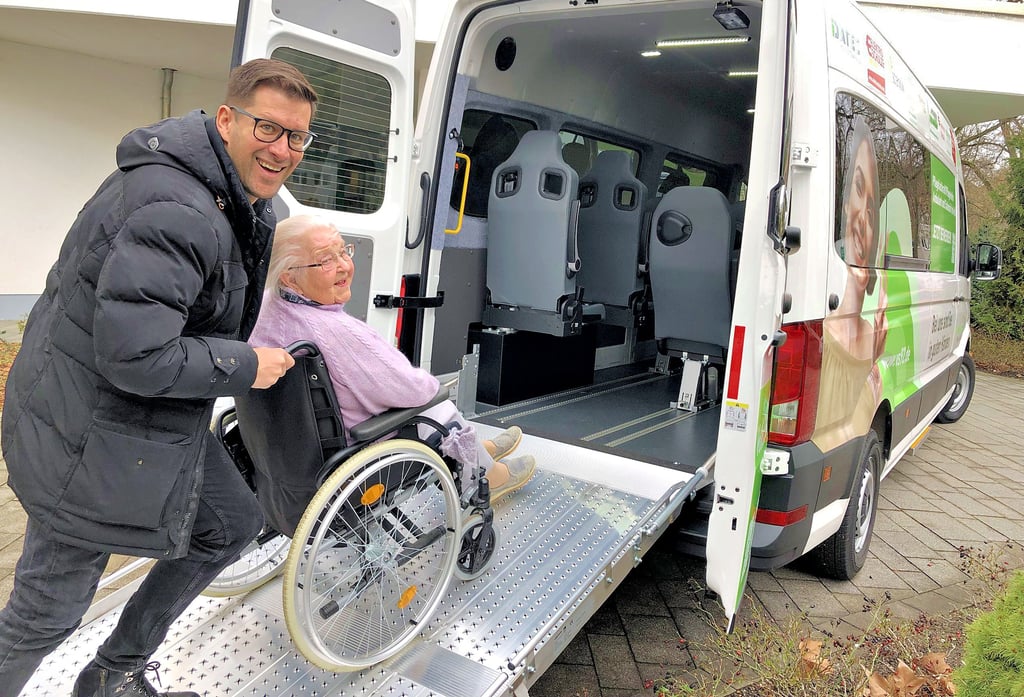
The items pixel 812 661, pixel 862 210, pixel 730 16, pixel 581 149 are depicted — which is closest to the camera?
pixel 812 661

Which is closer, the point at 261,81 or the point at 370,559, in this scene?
the point at 261,81

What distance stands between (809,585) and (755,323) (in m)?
1.70


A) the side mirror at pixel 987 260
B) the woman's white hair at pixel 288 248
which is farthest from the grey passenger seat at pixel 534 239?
the side mirror at pixel 987 260

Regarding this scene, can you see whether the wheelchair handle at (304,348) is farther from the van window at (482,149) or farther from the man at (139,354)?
the van window at (482,149)

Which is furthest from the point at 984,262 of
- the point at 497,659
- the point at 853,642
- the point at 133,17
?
the point at 133,17

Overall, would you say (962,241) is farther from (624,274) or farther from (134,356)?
(134,356)

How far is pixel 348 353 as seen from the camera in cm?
204

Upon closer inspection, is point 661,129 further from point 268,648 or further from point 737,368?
point 268,648

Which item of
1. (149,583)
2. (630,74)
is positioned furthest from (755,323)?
(630,74)

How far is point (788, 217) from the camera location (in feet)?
8.09

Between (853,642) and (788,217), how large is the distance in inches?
65.9

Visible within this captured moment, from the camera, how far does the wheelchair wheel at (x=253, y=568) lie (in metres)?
2.32

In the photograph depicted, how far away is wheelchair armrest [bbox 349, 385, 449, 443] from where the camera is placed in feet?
6.51

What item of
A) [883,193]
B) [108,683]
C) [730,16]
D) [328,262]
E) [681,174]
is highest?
[681,174]
